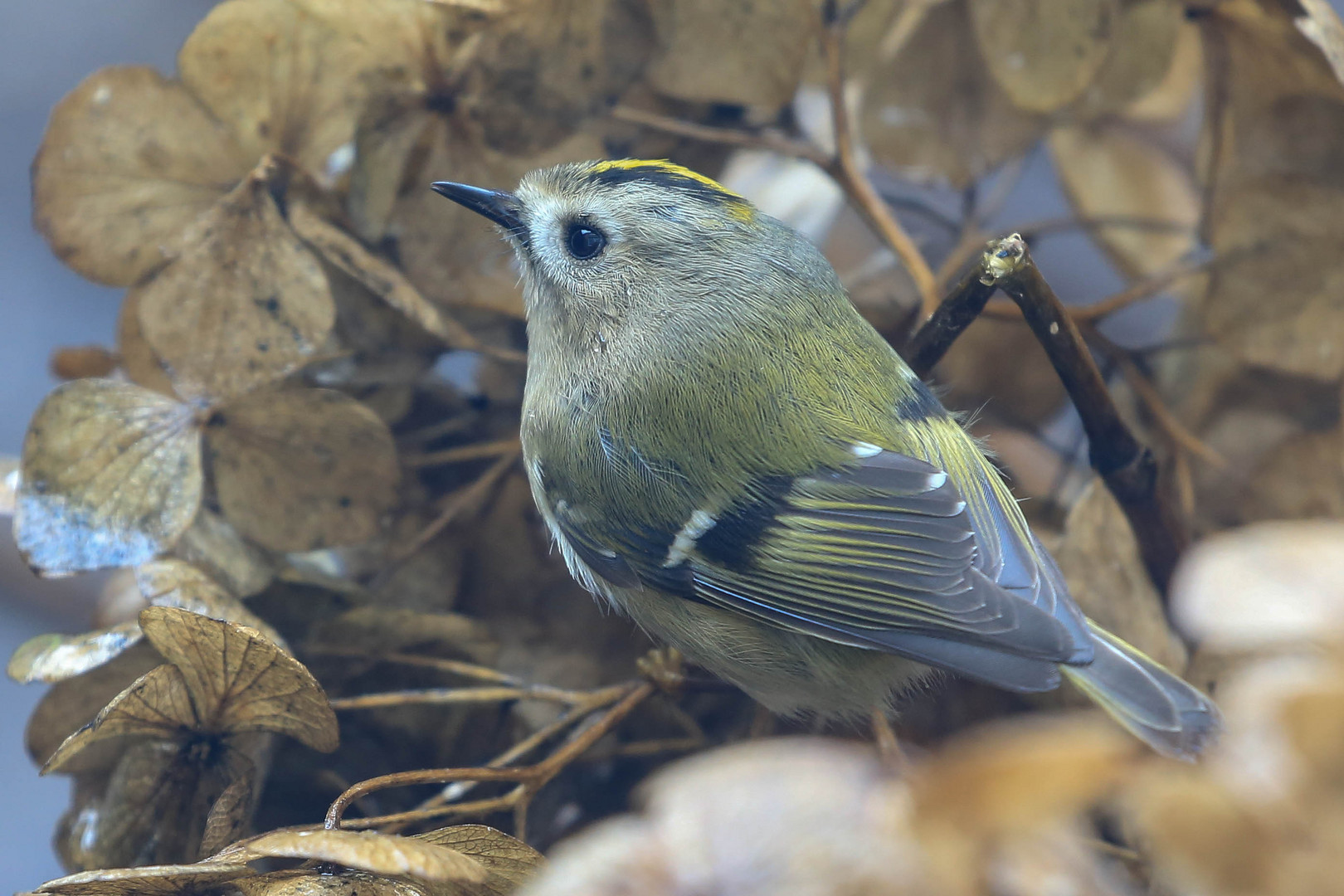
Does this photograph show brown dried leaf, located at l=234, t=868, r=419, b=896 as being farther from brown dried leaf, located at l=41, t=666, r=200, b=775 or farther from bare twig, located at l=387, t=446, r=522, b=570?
bare twig, located at l=387, t=446, r=522, b=570

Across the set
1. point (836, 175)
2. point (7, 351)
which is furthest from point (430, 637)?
point (7, 351)

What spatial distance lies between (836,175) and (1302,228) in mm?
429

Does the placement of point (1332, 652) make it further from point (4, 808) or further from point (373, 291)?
point (4, 808)

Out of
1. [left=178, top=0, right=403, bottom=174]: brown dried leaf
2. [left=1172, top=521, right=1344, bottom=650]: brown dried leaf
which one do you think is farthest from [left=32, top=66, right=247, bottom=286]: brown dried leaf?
[left=1172, top=521, right=1344, bottom=650]: brown dried leaf

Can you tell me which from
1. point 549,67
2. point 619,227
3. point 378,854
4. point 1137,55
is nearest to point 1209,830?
point 378,854

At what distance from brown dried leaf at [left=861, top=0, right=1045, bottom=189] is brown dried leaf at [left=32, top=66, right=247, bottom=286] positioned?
2.20 ft

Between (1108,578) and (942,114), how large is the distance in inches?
22.0

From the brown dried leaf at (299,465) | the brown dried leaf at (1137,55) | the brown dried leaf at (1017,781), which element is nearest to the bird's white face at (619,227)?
the brown dried leaf at (299,465)

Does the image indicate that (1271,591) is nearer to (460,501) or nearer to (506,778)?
(506,778)

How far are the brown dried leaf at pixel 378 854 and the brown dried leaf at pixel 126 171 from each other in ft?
1.78

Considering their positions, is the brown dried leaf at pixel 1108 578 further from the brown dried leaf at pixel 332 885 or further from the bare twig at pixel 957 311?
the brown dried leaf at pixel 332 885

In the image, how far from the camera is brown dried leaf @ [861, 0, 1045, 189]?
117 centimetres

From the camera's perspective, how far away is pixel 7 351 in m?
1.53

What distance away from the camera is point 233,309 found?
2.86 ft
